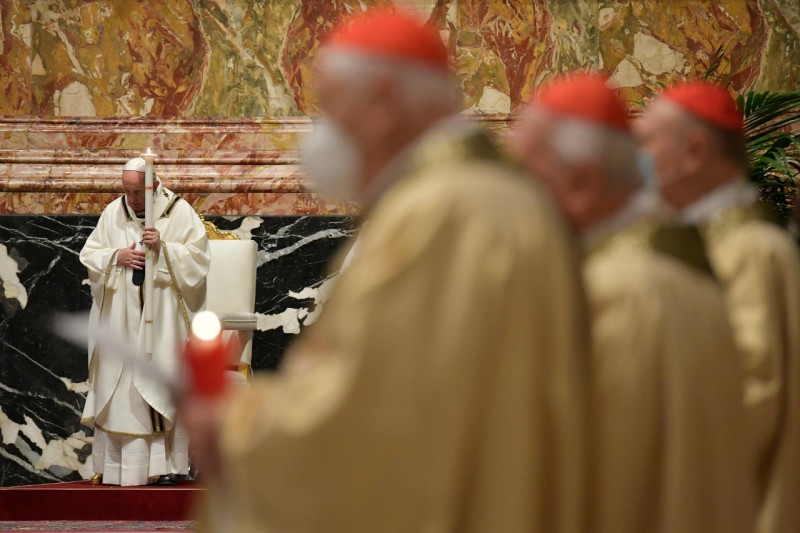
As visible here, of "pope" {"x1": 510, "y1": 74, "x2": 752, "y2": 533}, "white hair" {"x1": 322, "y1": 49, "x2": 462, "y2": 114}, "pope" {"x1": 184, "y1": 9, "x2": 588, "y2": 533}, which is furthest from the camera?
"pope" {"x1": 510, "y1": 74, "x2": 752, "y2": 533}

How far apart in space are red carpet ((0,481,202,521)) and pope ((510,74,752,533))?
20.0ft

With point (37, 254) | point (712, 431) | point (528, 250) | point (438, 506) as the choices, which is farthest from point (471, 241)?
point (37, 254)

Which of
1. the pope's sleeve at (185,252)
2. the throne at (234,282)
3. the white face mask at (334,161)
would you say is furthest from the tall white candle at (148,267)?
the white face mask at (334,161)

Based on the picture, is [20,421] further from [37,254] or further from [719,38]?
[719,38]

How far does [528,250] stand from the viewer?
2432 millimetres

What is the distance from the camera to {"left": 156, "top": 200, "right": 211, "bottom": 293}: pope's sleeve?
9.40 m

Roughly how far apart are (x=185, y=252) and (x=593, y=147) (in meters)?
6.61

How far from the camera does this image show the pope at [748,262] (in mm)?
3814

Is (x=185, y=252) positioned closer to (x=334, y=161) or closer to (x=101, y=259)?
(x=101, y=259)

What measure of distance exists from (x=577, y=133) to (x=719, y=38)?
8.21 m

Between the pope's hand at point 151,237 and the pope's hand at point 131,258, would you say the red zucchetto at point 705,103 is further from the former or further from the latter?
the pope's hand at point 131,258

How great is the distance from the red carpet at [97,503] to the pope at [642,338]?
6.10 meters

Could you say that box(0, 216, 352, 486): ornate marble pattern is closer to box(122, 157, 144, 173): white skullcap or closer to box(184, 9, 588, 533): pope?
box(122, 157, 144, 173): white skullcap

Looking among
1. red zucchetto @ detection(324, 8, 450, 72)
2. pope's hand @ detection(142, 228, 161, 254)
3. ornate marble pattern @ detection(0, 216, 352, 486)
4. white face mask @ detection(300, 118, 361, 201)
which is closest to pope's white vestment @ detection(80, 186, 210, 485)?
pope's hand @ detection(142, 228, 161, 254)
